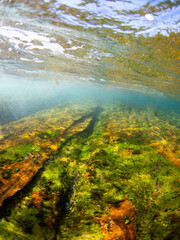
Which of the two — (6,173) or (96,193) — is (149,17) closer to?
(96,193)

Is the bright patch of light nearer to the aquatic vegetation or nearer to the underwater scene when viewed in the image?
the underwater scene

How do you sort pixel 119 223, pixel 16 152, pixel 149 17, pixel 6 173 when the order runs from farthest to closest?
pixel 16 152 < pixel 149 17 < pixel 6 173 < pixel 119 223

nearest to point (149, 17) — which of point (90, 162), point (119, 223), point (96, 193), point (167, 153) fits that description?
point (167, 153)

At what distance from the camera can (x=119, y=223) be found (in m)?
3.34

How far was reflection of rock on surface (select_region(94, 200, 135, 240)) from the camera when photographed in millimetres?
3084

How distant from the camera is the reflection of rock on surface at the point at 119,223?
3.08m

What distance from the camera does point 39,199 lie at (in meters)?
4.05

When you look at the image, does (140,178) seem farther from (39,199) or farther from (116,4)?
(116,4)

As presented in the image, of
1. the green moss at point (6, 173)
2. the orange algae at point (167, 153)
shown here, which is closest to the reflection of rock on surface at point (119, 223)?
the green moss at point (6, 173)

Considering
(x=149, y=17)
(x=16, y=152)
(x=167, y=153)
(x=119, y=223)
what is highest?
(x=149, y=17)

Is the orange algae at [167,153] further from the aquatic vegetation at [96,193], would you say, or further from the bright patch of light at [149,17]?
the bright patch of light at [149,17]

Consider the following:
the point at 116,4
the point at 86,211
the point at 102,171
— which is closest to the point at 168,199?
the point at 102,171

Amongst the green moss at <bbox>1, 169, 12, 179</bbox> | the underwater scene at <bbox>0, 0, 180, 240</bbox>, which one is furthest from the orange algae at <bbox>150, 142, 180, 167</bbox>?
the green moss at <bbox>1, 169, 12, 179</bbox>

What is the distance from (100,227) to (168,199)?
2.81m
